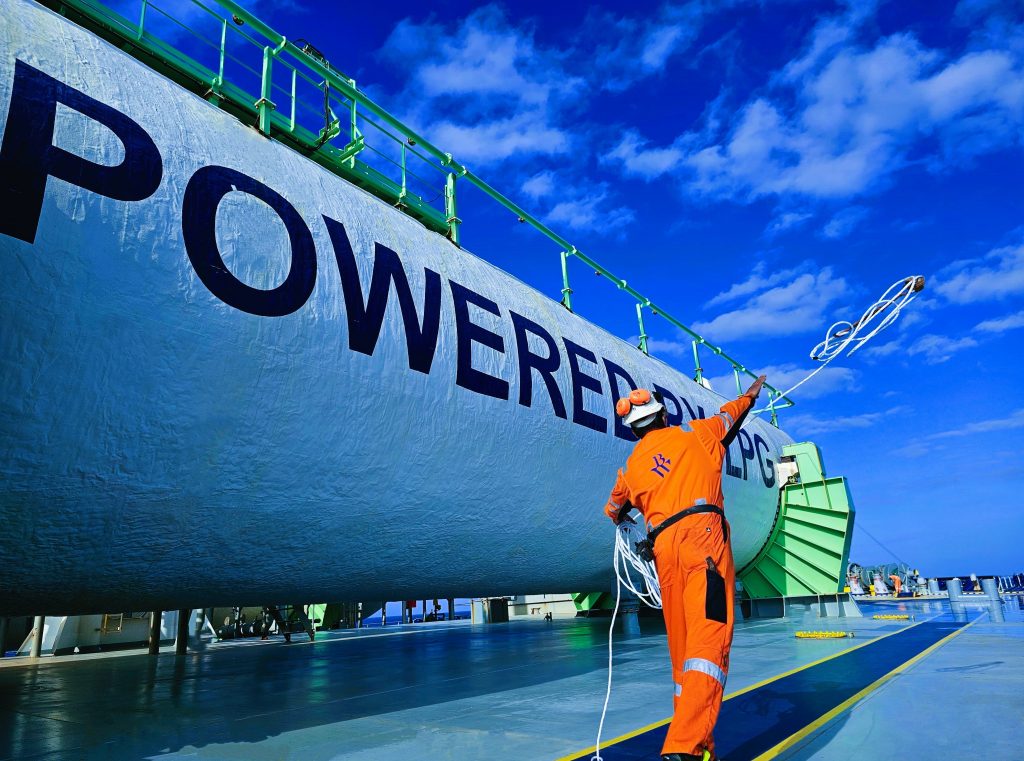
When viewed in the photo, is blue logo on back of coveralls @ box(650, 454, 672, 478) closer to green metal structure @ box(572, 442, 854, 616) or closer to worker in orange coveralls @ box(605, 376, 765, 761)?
worker in orange coveralls @ box(605, 376, 765, 761)

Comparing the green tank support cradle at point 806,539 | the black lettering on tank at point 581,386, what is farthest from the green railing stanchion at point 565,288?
the green tank support cradle at point 806,539

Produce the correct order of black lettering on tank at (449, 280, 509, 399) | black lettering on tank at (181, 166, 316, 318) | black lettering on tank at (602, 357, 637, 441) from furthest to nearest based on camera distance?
1. black lettering on tank at (602, 357, 637, 441)
2. black lettering on tank at (449, 280, 509, 399)
3. black lettering on tank at (181, 166, 316, 318)

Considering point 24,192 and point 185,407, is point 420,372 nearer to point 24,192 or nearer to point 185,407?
point 185,407

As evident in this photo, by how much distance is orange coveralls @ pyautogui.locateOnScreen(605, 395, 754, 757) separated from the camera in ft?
9.70

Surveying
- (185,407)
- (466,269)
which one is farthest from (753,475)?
(185,407)

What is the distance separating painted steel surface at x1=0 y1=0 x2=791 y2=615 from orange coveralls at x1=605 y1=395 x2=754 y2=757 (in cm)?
245

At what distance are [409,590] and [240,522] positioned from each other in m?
2.46

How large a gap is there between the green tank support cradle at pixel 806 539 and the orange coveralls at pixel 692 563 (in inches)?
497

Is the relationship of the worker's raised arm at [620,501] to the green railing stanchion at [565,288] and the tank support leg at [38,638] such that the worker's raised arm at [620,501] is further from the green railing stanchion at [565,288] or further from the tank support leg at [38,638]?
the tank support leg at [38,638]

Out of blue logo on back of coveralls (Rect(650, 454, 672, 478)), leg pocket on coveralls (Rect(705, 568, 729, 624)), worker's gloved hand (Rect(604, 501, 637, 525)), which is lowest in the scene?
leg pocket on coveralls (Rect(705, 568, 729, 624))

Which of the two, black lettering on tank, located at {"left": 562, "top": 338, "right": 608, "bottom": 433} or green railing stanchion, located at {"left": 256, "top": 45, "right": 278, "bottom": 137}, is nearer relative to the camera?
green railing stanchion, located at {"left": 256, "top": 45, "right": 278, "bottom": 137}

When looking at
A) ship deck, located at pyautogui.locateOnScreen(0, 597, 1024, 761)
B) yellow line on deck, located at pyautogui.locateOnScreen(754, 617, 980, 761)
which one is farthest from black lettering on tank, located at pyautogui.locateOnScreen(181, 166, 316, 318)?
yellow line on deck, located at pyautogui.locateOnScreen(754, 617, 980, 761)

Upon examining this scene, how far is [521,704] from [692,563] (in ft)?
8.60

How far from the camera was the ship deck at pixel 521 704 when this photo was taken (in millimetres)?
3703
